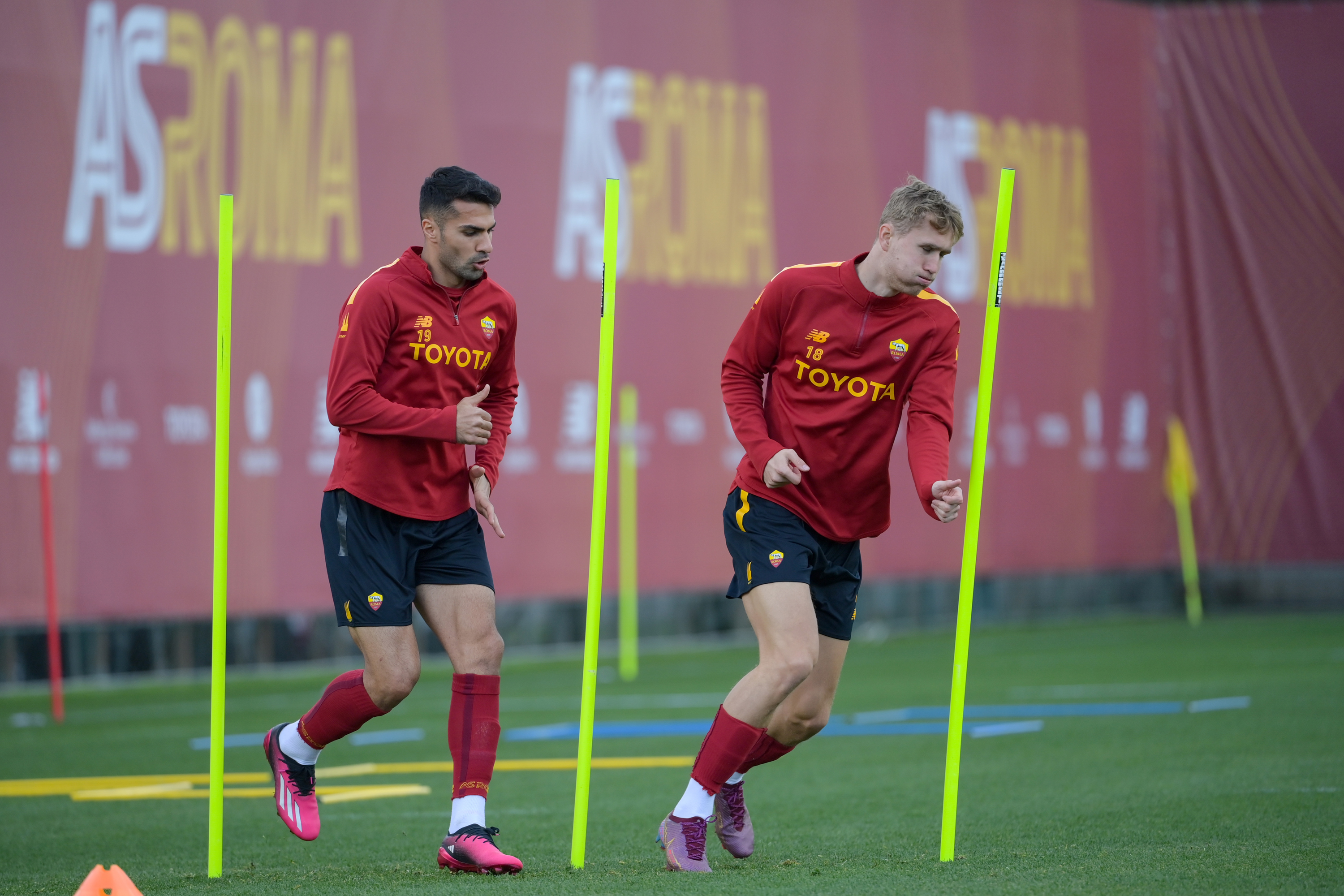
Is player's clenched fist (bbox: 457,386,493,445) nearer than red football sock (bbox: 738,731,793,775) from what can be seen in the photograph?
Yes

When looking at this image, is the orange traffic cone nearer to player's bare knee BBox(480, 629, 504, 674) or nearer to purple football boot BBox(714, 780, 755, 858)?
player's bare knee BBox(480, 629, 504, 674)

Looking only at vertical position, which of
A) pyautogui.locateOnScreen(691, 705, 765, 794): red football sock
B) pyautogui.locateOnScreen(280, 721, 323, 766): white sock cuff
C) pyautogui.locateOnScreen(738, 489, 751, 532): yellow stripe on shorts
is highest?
pyautogui.locateOnScreen(738, 489, 751, 532): yellow stripe on shorts

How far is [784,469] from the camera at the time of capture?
179 inches

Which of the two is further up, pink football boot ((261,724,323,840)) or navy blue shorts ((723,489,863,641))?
navy blue shorts ((723,489,863,641))

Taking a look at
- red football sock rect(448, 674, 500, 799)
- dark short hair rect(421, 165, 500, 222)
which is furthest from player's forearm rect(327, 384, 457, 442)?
red football sock rect(448, 674, 500, 799)

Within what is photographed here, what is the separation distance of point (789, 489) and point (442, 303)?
112 cm

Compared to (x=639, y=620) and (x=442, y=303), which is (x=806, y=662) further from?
(x=639, y=620)

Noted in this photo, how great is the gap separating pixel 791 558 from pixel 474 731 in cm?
100

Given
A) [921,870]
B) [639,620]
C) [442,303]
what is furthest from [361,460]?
[639,620]

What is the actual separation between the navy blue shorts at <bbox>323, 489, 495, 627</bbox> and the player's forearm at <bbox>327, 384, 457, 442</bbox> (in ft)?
0.78

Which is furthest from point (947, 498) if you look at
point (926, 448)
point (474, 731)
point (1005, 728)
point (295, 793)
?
point (1005, 728)

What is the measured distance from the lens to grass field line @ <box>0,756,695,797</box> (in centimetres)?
706

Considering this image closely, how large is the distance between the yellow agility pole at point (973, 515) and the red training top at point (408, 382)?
1349 millimetres

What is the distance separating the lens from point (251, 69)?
12078 millimetres
